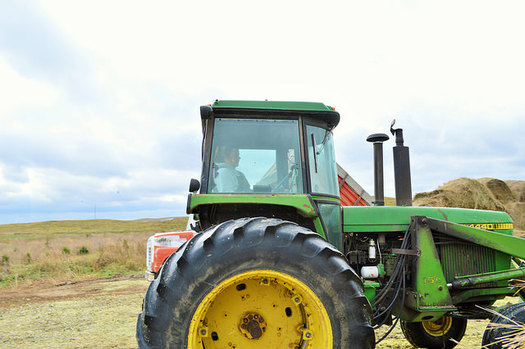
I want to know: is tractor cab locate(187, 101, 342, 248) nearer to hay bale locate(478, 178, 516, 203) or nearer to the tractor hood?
the tractor hood

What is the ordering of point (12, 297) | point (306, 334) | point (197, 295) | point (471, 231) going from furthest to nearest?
point (12, 297) < point (471, 231) < point (306, 334) < point (197, 295)

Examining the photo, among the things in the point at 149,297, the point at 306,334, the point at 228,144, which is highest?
the point at 228,144

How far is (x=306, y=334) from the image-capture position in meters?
2.50

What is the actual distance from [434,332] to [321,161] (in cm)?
252

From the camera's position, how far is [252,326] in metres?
2.56

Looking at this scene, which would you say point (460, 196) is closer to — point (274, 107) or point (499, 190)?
point (499, 190)

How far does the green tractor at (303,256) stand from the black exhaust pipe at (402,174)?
1 centimetres

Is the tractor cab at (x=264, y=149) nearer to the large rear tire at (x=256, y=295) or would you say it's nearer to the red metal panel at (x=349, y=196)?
the large rear tire at (x=256, y=295)

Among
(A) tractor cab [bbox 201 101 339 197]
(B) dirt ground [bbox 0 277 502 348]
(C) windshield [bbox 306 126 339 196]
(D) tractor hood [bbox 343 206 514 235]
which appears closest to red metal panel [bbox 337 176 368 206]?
(B) dirt ground [bbox 0 277 502 348]

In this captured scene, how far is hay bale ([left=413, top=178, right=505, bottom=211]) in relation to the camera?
31.7ft

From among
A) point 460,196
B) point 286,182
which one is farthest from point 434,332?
point 460,196

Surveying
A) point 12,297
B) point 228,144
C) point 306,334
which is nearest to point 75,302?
point 12,297

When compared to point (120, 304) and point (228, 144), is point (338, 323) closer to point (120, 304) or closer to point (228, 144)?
point (228, 144)

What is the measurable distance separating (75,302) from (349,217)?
22.9 ft
